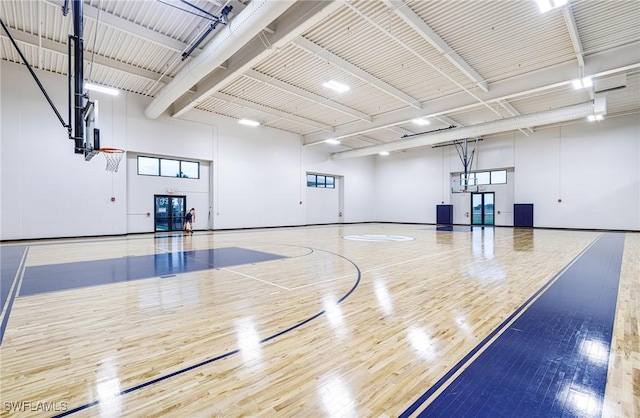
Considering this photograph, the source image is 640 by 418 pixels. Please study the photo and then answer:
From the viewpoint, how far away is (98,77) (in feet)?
37.0

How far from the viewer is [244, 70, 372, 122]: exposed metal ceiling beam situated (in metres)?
10.7

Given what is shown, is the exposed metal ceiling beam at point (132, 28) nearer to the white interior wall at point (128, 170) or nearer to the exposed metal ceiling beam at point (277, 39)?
the exposed metal ceiling beam at point (277, 39)

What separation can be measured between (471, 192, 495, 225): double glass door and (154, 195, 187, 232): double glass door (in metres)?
17.6

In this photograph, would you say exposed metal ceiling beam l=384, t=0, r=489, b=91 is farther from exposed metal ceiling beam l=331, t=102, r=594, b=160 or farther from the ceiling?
exposed metal ceiling beam l=331, t=102, r=594, b=160

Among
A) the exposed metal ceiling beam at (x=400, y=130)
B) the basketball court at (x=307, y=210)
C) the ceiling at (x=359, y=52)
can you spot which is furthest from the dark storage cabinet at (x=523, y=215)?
the exposed metal ceiling beam at (x=400, y=130)

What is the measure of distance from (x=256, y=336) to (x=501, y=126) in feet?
50.6

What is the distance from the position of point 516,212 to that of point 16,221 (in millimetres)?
23403

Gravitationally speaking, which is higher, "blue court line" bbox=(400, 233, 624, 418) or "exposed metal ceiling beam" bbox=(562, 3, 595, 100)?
"exposed metal ceiling beam" bbox=(562, 3, 595, 100)

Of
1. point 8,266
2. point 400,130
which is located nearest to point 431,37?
point 400,130

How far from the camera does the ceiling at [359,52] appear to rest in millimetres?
7219

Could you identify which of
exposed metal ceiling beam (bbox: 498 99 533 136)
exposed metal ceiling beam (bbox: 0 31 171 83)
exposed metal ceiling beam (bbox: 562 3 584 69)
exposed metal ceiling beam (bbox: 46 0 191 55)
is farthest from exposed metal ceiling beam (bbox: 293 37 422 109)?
exposed metal ceiling beam (bbox: 0 31 171 83)

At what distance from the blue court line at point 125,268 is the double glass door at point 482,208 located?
1657cm

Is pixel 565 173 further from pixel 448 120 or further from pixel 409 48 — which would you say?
pixel 409 48

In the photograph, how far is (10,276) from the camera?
18.6 ft
